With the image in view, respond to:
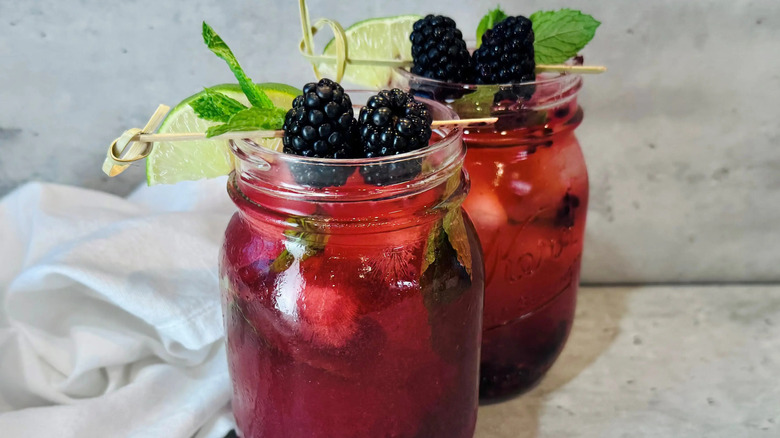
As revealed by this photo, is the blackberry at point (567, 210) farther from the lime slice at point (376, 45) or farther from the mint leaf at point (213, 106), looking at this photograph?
the mint leaf at point (213, 106)

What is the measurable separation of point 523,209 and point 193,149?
0.31 metres

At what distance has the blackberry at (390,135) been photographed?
1.53ft

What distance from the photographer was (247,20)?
0.83 m

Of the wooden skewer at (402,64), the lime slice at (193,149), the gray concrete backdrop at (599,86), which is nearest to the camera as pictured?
the lime slice at (193,149)

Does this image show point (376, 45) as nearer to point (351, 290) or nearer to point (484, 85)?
point (484, 85)

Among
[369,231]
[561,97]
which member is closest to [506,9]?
[561,97]

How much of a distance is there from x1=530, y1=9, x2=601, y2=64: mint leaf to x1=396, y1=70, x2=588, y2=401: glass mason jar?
29mm

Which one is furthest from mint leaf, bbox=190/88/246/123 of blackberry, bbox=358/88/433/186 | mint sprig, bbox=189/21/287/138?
blackberry, bbox=358/88/433/186

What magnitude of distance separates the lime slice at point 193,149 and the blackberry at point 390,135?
11 cm

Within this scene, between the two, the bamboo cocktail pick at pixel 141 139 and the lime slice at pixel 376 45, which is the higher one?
the lime slice at pixel 376 45

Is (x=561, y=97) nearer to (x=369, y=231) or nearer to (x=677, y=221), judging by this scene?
(x=369, y=231)

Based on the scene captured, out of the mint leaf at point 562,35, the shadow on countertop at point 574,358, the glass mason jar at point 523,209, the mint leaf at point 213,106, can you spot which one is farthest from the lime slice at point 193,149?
the shadow on countertop at point 574,358

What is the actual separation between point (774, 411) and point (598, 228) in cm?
32

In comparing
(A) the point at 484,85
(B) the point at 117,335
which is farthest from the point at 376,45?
(B) the point at 117,335
